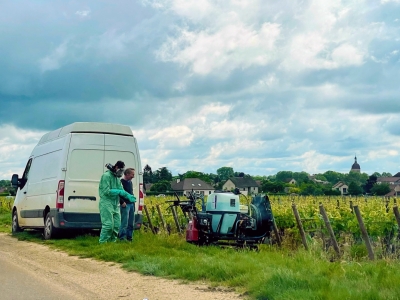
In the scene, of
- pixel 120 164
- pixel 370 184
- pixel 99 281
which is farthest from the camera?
pixel 370 184

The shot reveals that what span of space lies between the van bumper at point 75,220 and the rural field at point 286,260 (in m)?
0.34

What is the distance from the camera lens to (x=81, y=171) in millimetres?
14844

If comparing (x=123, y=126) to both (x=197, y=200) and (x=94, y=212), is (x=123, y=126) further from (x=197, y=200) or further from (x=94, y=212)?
(x=197, y=200)

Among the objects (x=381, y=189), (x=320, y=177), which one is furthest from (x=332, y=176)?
(x=381, y=189)

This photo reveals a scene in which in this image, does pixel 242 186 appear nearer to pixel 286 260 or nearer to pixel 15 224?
pixel 15 224

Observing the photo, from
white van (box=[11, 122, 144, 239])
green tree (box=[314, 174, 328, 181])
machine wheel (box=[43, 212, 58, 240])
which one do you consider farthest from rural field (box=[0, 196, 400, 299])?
green tree (box=[314, 174, 328, 181])

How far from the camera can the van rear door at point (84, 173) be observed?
14719 mm

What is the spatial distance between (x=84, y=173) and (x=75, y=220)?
1.12 m

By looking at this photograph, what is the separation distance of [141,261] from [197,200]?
317cm

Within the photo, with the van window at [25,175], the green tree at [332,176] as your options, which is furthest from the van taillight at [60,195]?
the green tree at [332,176]

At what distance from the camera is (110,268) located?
34.2 feet

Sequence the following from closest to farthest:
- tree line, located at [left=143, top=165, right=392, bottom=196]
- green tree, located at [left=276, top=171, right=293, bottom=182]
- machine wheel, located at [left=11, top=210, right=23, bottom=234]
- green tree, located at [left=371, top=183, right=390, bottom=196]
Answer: machine wheel, located at [left=11, top=210, right=23, bottom=234]
tree line, located at [left=143, top=165, right=392, bottom=196]
green tree, located at [left=371, top=183, right=390, bottom=196]
green tree, located at [left=276, top=171, right=293, bottom=182]

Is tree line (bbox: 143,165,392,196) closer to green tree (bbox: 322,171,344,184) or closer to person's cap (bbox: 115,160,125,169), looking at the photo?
green tree (bbox: 322,171,344,184)

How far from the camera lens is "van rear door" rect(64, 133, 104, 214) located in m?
14.7
